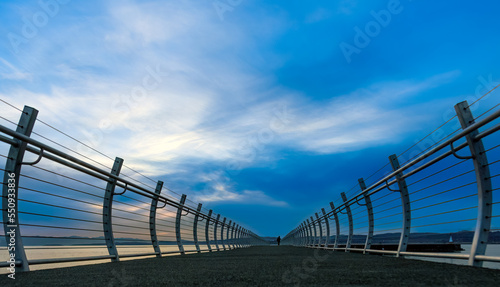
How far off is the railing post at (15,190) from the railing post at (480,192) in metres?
4.08

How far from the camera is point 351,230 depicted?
884cm

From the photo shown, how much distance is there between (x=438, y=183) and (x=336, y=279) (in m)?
2.04

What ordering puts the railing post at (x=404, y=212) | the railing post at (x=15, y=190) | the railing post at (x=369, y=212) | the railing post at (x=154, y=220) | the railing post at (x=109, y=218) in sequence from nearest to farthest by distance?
the railing post at (x=15, y=190) < the railing post at (x=109, y=218) < the railing post at (x=404, y=212) < the railing post at (x=154, y=220) < the railing post at (x=369, y=212)

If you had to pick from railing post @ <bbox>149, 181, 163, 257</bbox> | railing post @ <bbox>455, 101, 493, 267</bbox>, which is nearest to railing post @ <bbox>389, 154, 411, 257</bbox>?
railing post @ <bbox>455, 101, 493, 267</bbox>

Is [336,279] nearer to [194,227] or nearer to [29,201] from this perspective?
[29,201]

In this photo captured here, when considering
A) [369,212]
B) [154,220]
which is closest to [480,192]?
[369,212]

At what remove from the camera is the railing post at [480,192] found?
330 centimetres

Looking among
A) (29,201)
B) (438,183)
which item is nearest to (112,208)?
(29,201)

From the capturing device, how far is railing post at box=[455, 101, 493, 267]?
10.8 ft

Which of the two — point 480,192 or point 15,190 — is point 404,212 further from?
point 15,190

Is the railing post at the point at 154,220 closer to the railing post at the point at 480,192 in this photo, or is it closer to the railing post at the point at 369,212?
the railing post at the point at 369,212

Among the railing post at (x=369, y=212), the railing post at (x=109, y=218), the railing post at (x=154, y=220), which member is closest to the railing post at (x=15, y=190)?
the railing post at (x=109, y=218)

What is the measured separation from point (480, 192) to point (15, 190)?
169 inches

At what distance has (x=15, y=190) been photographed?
339 cm
